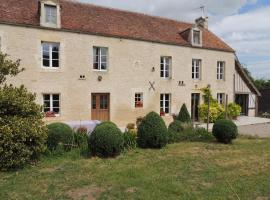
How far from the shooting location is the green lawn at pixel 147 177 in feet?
20.7

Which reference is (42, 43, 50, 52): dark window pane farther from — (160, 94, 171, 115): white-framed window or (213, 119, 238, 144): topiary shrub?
(213, 119, 238, 144): topiary shrub

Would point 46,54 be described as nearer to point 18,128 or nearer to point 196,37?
point 18,128

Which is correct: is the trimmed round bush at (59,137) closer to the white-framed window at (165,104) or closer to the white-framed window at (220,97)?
the white-framed window at (165,104)

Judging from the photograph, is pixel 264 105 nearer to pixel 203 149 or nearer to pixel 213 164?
pixel 203 149

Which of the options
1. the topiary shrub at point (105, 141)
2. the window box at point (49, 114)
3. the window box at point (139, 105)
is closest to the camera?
the topiary shrub at point (105, 141)

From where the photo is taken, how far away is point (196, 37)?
A: 2253 cm

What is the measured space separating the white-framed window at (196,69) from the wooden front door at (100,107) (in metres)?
7.85

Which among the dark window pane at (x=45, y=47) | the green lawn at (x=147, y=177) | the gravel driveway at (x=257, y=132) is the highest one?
the dark window pane at (x=45, y=47)

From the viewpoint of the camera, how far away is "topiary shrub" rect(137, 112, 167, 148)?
34.9 feet

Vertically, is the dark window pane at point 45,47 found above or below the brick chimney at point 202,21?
below

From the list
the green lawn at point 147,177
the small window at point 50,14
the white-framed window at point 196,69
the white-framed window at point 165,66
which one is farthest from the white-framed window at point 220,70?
the green lawn at point 147,177

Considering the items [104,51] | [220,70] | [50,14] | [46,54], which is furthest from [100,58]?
[220,70]

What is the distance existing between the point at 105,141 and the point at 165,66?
1303 cm

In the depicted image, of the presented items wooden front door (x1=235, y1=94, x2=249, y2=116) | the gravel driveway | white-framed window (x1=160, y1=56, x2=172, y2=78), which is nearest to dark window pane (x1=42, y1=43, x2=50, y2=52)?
white-framed window (x1=160, y1=56, x2=172, y2=78)
